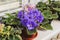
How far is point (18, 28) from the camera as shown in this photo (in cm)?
105

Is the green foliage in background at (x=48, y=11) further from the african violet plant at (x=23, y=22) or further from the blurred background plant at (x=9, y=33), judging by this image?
the blurred background plant at (x=9, y=33)

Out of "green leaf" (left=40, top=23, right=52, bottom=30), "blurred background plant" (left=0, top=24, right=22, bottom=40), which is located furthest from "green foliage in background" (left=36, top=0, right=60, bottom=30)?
"blurred background plant" (left=0, top=24, right=22, bottom=40)

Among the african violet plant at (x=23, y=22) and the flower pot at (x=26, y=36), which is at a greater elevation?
the african violet plant at (x=23, y=22)

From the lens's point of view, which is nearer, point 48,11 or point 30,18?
point 30,18

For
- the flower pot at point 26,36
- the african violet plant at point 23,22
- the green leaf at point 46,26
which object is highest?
the african violet plant at point 23,22

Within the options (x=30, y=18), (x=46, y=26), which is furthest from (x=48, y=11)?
(x=30, y=18)

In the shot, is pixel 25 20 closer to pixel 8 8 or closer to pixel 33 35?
pixel 33 35

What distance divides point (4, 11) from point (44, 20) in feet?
1.06

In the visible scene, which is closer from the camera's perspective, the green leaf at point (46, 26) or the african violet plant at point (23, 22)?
the african violet plant at point (23, 22)

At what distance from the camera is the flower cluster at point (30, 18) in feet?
3.33

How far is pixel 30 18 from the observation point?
3.39ft

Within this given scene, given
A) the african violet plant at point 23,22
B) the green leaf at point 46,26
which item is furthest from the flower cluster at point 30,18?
the green leaf at point 46,26

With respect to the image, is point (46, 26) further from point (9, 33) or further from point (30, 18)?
point (9, 33)

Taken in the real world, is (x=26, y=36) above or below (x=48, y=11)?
below
